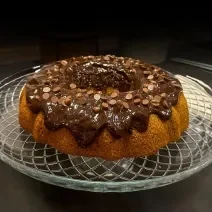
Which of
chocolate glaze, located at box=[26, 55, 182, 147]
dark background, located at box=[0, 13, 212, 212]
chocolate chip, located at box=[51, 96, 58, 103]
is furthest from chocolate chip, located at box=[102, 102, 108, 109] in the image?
dark background, located at box=[0, 13, 212, 212]

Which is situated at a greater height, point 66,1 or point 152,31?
point 66,1

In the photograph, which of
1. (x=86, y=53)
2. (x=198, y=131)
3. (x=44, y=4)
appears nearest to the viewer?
(x=198, y=131)

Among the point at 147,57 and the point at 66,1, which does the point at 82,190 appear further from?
the point at 66,1

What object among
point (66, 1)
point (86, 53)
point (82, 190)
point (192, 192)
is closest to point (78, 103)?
point (82, 190)

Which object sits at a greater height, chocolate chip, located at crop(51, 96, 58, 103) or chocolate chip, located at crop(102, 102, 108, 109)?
chocolate chip, located at crop(102, 102, 108, 109)

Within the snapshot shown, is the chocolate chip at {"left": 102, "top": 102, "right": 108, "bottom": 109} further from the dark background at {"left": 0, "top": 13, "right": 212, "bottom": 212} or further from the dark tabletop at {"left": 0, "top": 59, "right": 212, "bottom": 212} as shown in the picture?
the dark background at {"left": 0, "top": 13, "right": 212, "bottom": 212}
